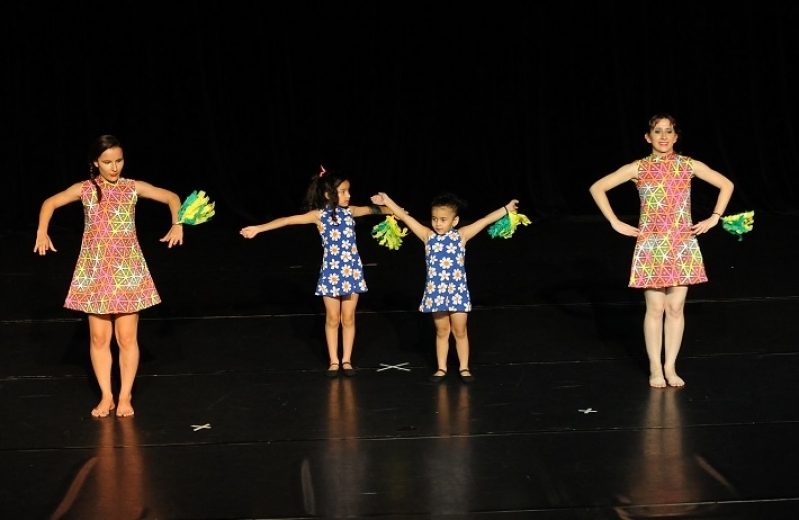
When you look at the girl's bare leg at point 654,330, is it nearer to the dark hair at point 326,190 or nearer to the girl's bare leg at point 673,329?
the girl's bare leg at point 673,329

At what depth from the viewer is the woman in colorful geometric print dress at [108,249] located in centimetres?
570

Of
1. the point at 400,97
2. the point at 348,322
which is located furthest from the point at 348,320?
the point at 400,97

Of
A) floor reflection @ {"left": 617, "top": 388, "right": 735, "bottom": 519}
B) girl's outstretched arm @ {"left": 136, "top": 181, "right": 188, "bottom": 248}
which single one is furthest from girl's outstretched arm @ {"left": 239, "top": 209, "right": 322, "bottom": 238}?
floor reflection @ {"left": 617, "top": 388, "right": 735, "bottom": 519}

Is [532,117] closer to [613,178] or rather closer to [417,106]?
[417,106]

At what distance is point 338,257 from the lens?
20.9 feet

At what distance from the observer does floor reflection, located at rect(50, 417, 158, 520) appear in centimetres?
452

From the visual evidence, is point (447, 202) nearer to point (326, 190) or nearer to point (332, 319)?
point (326, 190)

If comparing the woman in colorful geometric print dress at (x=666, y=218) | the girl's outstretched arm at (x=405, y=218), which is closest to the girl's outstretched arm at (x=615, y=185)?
the woman in colorful geometric print dress at (x=666, y=218)

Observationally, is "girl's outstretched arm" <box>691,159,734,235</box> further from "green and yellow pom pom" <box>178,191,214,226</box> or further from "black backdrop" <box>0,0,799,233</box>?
"black backdrop" <box>0,0,799,233</box>

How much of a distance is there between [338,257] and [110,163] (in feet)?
4.26

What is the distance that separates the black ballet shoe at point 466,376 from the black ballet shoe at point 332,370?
65 centimetres

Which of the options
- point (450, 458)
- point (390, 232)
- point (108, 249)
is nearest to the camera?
point (450, 458)

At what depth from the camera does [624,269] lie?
8.77 metres

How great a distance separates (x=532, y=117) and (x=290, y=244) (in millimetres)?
2834
